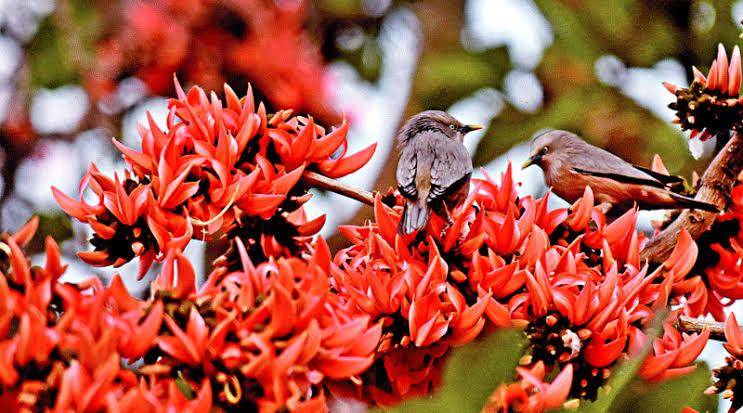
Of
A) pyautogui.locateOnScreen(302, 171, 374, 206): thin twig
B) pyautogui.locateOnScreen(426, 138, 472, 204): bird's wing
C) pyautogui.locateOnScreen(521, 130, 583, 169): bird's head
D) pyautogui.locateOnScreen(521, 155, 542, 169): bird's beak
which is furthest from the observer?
pyautogui.locateOnScreen(521, 155, 542, 169): bird's beak

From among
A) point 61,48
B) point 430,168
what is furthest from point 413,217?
point 61,48

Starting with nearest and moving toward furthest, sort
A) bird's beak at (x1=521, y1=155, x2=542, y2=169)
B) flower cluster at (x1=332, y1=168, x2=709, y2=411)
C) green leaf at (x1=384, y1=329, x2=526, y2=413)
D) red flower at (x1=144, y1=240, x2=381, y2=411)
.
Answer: green leaf at (x1=384, y1=329, x2=526, y2=413) → red flower at (x1=144, y1=240, x2=381, y2=411) → flower cluster at (x1=332, y1=168, x2=709, y2=411) → bird's beak at (x1=521, y1=155, x2=542, y2=169)

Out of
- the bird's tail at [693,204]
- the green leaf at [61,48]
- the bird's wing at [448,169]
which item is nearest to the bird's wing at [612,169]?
the bird's tail at [693,204]

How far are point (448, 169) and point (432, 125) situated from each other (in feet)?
1.08

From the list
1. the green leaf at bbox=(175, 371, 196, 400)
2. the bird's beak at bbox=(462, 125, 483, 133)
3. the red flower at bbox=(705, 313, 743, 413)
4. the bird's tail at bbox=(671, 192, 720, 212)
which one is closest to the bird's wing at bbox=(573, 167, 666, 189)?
the bird's tail at bbox=(671, 192, 720, 212)

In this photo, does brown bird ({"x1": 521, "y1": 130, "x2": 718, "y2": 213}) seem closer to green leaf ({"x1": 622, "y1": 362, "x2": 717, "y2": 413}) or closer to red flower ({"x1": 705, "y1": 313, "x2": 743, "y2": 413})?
red flower ({"x1": 705, "y1": 313, "x2": 743, "y2": 413})

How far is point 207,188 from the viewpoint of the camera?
4.51 feet

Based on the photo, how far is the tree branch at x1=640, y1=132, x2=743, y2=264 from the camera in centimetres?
157

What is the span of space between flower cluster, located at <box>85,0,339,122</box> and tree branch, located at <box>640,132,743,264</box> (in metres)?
2.39

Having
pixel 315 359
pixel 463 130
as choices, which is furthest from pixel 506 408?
pixel 463 130

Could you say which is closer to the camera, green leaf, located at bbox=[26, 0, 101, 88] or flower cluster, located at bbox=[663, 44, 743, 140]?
flower cluster, located at bbox=[663, 44, 743, 140]

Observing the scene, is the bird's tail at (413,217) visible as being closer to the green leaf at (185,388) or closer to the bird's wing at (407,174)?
the bird's wing at (407,174)

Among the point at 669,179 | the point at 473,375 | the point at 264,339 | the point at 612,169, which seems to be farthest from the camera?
the point at 612,169

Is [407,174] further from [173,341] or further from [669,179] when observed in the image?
[173,341]
